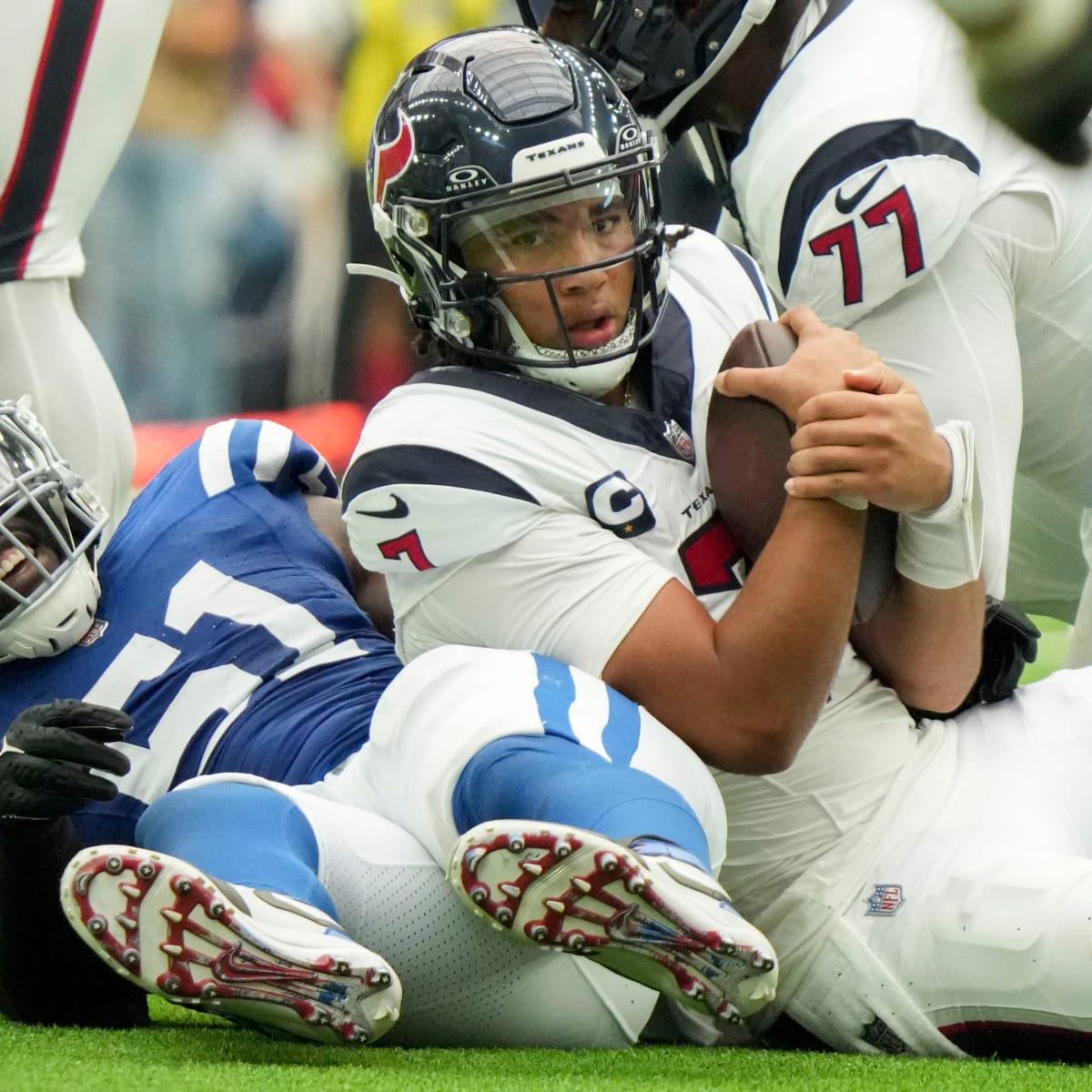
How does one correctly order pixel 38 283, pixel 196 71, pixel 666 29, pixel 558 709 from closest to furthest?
pixel 558 709, pixel 666 29, pixel 38 283, pixel 196 71

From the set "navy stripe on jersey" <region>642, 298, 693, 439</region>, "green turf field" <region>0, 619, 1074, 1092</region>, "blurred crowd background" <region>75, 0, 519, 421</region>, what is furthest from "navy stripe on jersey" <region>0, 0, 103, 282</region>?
"blurred crowd background" <region>75, 0, 519, 421</region>

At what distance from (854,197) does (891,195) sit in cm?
4

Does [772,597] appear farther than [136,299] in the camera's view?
No

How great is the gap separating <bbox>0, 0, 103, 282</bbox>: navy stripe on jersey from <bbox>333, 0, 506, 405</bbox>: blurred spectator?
232 centimetres

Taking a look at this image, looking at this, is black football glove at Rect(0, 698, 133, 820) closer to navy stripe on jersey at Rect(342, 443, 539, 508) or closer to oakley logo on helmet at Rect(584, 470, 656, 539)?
navy stripe on jersey at Rect(342, 443, 539, 508)

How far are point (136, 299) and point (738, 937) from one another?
160 inches

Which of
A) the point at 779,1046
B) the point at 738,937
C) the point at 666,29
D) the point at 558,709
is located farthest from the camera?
the point at 666,29

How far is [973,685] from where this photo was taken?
180 cm

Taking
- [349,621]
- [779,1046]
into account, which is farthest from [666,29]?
[779,1046]

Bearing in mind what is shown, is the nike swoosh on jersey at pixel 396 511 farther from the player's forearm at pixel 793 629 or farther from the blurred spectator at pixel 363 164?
the blurred spectator at pixel 363 164

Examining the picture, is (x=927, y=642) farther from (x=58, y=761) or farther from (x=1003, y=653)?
(x=58, y=761)

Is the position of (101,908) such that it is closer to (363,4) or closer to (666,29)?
(666,29)

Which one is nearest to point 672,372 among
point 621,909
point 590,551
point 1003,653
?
point 590,551

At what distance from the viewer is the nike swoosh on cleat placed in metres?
1.25
